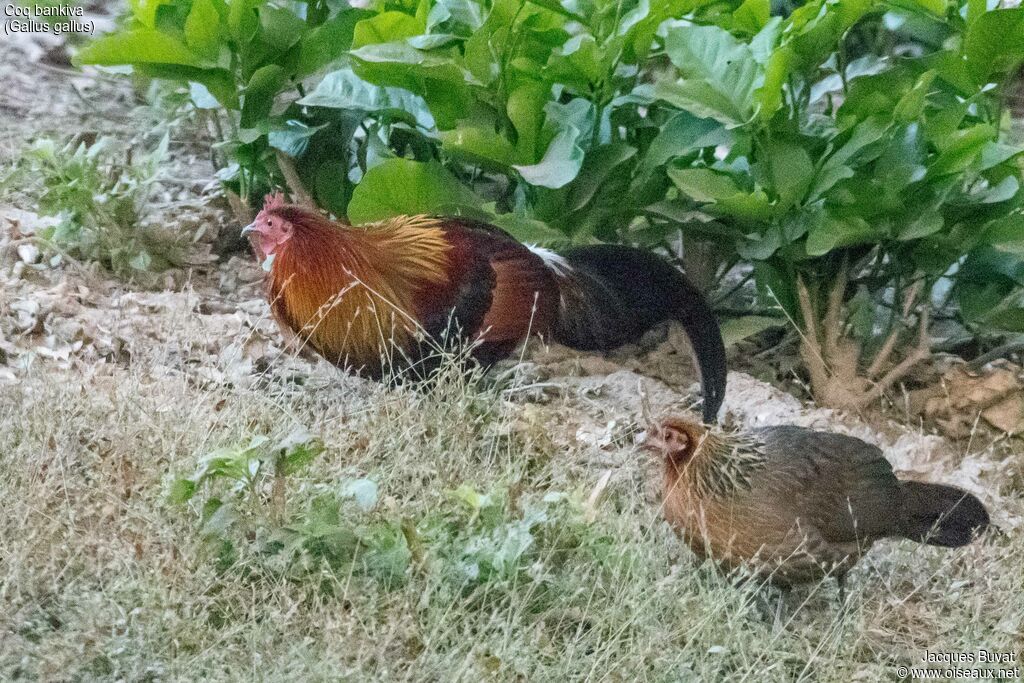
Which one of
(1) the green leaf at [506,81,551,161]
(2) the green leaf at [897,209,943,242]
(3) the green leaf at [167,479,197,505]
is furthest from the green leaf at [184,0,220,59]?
(2) the green leaf at [897,209,943,242]

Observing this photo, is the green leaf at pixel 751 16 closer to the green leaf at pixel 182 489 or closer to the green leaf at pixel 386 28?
the green leaf at pixel 386 28

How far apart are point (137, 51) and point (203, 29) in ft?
0.77

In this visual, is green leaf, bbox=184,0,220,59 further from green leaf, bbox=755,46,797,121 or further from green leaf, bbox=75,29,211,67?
green leaf, bbox=755,46,797,121

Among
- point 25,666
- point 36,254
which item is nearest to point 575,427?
point 25,666

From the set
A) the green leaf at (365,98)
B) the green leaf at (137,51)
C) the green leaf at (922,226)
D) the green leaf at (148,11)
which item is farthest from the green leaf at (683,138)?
the green leaf at (148,11)

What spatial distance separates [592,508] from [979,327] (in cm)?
205

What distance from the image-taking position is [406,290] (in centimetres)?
367

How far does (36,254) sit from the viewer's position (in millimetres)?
4340

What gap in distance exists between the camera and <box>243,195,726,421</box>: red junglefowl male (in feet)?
11.9

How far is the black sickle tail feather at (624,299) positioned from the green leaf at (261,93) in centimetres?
127

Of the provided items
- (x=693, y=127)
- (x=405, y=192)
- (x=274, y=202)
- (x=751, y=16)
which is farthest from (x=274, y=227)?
(x=751, y=16)

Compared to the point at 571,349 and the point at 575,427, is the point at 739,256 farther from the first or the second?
the point at 575,427

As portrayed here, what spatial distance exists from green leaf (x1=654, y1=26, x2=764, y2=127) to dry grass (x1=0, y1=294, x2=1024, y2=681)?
1075mm

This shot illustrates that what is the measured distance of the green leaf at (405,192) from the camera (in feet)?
13.3
